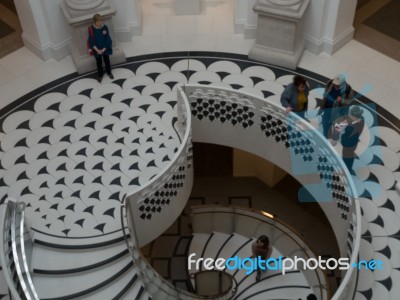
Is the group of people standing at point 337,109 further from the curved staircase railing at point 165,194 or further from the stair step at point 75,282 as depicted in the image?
→ the stair step at point 75,282

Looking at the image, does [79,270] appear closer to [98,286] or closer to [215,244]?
[98,286]

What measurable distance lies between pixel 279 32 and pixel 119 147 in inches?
144

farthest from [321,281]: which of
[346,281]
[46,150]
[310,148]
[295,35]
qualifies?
[46,150]

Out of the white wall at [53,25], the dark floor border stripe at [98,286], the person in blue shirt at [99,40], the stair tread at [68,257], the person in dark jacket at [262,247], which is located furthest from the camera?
the white wall at [53,25]

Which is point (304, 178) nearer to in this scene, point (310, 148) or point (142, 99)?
point (310, 148)

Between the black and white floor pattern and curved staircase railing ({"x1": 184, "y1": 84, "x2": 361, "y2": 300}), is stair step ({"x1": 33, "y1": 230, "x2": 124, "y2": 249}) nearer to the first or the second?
the black and white floor pattern

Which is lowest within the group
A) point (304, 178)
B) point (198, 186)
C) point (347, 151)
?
point (198, 186)

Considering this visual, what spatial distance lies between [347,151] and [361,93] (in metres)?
2.00

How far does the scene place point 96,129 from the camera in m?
10.2

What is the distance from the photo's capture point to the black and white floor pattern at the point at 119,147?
348 inches

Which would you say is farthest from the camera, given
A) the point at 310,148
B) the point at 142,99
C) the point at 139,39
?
the point at 139,39

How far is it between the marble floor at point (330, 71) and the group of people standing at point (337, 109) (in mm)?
821

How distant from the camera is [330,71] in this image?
11.0 meters

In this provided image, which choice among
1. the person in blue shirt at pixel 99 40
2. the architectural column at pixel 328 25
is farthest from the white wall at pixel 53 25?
the architectural column at pixel 328 25
